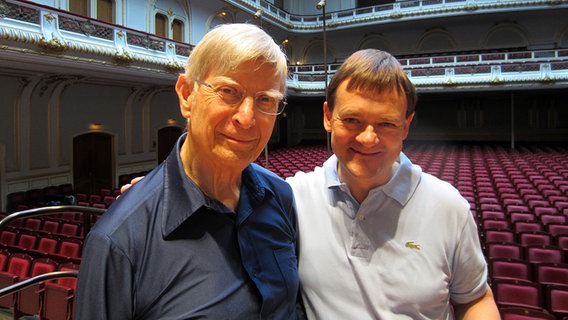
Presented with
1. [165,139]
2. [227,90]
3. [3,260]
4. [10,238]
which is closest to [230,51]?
[227,90]

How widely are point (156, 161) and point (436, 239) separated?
1460cm

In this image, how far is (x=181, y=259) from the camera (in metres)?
1.02

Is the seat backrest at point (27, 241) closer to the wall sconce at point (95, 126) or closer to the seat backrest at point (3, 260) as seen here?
the seat backrest at point (3, 260)

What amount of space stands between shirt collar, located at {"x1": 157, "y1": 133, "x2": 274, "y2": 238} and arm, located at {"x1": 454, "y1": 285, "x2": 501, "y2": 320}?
838mm

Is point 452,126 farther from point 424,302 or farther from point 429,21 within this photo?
point 424,302

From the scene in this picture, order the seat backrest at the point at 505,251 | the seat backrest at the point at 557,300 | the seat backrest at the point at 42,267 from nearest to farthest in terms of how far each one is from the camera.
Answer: the seat backrest at the point at 557,300
the seat backrest at the point at 42,267
the seat backrest at the point at 505,251

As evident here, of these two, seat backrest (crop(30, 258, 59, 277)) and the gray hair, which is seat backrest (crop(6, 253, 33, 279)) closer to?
seat backrest (crop(30, 258, 59, 277))

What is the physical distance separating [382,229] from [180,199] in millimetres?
702

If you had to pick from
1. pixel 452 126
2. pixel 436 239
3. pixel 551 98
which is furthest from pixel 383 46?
pixel 436 239

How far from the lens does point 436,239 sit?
1.28m

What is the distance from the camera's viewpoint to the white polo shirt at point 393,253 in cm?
127

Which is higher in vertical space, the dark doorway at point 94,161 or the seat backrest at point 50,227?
the dark doorway at point 94,161

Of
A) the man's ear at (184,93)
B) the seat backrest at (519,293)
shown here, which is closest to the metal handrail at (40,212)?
the man's ear at (184,93)

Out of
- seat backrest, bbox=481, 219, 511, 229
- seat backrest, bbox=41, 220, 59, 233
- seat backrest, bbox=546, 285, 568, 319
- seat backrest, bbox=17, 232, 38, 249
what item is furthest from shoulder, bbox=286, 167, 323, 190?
seat backrest, bbox=41, 220, 59, 233
